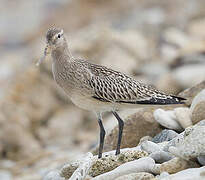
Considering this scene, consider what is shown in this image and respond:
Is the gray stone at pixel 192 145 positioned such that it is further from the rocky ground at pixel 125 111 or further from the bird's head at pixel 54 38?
the bird's head at pixel 54 38

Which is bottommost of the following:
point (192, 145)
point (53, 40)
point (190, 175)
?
point (190, 175)

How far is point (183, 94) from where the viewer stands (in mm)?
11914

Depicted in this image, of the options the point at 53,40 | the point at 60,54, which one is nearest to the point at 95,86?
the point at 60,54

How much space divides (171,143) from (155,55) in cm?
1345

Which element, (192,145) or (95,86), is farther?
(95,86)

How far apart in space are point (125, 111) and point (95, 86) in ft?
10.5

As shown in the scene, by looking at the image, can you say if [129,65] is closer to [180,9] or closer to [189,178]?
[180,9]

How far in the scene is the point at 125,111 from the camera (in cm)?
1318

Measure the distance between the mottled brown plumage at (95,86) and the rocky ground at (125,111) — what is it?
715 mm

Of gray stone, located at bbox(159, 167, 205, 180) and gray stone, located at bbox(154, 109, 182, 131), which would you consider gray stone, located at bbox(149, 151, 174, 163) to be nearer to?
gray stone, located at bbox(159, 167, 205, 180)

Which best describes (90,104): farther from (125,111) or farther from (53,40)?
(125,111)

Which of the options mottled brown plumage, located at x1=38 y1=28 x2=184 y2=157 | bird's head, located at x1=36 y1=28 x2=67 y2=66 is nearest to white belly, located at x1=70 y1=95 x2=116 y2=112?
mottled brown plumage, located at x1=38 y1=28 x2=184 y2=157

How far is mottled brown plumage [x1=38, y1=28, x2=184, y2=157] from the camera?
10.0 meters

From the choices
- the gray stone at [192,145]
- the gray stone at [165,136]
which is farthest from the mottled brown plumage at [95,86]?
the gray stone at [192,145]
